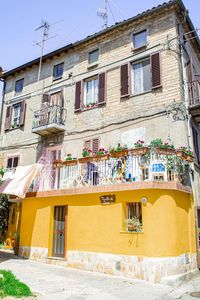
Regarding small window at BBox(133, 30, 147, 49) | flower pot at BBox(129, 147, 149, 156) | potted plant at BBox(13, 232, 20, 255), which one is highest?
small window at BBox(133, 30, 147, 49)

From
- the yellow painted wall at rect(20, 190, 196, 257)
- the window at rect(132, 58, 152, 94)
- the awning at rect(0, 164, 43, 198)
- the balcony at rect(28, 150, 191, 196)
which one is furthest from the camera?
the window at rect(132, 58, 152, 94)

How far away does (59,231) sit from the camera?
12.7 m

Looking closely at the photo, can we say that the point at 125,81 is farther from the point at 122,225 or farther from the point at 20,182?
the point at 122,225

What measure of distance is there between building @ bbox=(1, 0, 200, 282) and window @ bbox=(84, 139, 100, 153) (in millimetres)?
57

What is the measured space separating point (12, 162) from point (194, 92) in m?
11.8

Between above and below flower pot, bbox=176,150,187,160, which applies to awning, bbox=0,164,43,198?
below

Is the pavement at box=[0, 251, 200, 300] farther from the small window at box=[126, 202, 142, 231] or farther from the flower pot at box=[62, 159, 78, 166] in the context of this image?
the flower pot at box=[62, 159, 78, 166]

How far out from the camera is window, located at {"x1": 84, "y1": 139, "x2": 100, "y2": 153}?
48.7 feet

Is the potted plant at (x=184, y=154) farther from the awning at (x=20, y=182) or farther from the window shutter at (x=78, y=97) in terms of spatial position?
the window shutter at (x=78, y=97)

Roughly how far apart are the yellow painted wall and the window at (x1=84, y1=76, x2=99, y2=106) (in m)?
6.08

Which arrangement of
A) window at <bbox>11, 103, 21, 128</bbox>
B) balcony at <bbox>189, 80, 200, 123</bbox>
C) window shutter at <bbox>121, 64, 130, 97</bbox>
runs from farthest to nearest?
window at <bbox>11, 103, 21, 128</bbox> < window shutter at <bbox>121, 64, 130, 97</bbox> < balcony at <bbox>189, 80, 200, 123</bbox>

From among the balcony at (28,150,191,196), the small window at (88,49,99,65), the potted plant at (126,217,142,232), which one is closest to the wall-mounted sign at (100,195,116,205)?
the balcony at (28,150,191,196)

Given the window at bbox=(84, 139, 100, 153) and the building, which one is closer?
the building

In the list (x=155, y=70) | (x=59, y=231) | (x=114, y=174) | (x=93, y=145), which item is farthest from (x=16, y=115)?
(x=114, y=174)
